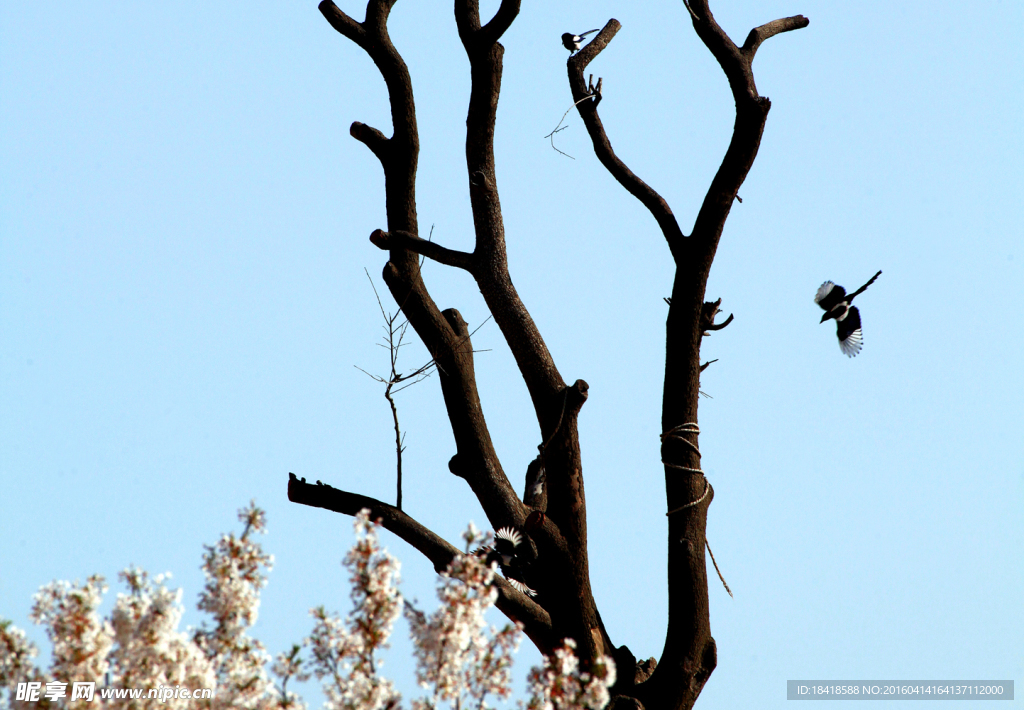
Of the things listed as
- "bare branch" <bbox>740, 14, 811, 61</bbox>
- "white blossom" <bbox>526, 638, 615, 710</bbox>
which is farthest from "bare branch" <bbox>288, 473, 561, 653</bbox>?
"bare branch" <bbox>740, 14, 811, 61</bbox>

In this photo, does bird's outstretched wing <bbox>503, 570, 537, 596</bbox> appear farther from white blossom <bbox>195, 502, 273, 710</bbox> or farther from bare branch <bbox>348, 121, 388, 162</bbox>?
bare branch <bbox>348, 121, 388, 162</bbox>

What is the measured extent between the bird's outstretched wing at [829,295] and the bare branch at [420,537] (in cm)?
133

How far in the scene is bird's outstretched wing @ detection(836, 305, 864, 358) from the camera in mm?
3053

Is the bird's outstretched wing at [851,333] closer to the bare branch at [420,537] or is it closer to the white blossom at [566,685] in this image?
the bare branch at [420,537]

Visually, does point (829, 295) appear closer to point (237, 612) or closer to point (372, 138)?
point (372, 138)

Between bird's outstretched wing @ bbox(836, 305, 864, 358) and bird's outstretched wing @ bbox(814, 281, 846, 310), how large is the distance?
0.05 meters

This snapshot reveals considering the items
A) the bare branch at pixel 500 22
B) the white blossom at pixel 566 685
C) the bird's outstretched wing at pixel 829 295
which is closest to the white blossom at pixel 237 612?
the white blossom at pixel 566 685

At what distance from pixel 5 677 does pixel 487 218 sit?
6.89 ft

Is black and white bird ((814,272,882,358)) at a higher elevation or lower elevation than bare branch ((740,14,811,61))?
lower

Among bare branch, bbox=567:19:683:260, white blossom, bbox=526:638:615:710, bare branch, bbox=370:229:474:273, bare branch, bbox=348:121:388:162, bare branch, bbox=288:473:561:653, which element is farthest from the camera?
bare branch, bbox=348:121:388:162

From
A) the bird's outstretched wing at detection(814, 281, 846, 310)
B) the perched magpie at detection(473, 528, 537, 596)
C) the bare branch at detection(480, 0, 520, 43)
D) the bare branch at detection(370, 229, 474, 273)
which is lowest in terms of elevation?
the perched magpie at detection(473, 528, 537, 596)

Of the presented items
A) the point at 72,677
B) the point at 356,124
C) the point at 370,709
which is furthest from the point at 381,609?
the point at 356,124

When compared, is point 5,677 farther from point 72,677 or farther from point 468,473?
point 468,473

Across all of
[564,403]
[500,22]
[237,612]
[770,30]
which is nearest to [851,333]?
[564,403]
